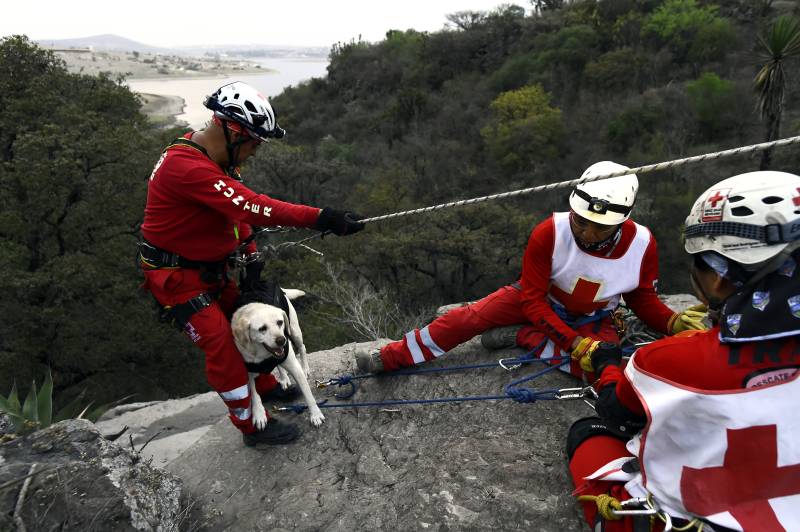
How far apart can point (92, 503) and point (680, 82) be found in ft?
121

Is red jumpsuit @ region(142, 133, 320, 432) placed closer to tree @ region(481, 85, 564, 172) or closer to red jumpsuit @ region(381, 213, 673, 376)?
red jumpsuit @ region(381, 213, 673, 376)

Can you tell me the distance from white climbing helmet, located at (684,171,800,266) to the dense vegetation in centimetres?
869

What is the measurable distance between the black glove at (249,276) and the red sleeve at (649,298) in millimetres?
2794

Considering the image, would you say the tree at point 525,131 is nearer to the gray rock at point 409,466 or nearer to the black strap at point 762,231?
the gray rock at point 409,466

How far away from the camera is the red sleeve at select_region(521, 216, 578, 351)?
359cm

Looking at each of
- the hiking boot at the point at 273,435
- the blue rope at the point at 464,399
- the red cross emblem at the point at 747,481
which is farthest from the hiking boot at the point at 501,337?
the red cross emblem at the point at 747,481

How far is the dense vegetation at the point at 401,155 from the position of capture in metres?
13.6

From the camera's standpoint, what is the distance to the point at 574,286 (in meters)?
3.70

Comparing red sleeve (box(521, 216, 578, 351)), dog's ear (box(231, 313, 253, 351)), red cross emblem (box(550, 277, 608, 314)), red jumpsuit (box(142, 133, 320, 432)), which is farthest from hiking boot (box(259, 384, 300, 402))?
red cross emblem (box(550, 277, 608, 314))

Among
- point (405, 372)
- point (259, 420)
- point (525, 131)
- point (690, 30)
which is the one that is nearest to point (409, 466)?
point (405, 372)

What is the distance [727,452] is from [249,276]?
3314mm

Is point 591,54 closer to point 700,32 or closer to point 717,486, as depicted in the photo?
point 700,32

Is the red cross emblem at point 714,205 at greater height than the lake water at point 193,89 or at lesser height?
lesser

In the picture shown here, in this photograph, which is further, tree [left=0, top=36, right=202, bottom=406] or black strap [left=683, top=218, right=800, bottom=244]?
tree [left=0, top=36, right=202, bottom=406]
